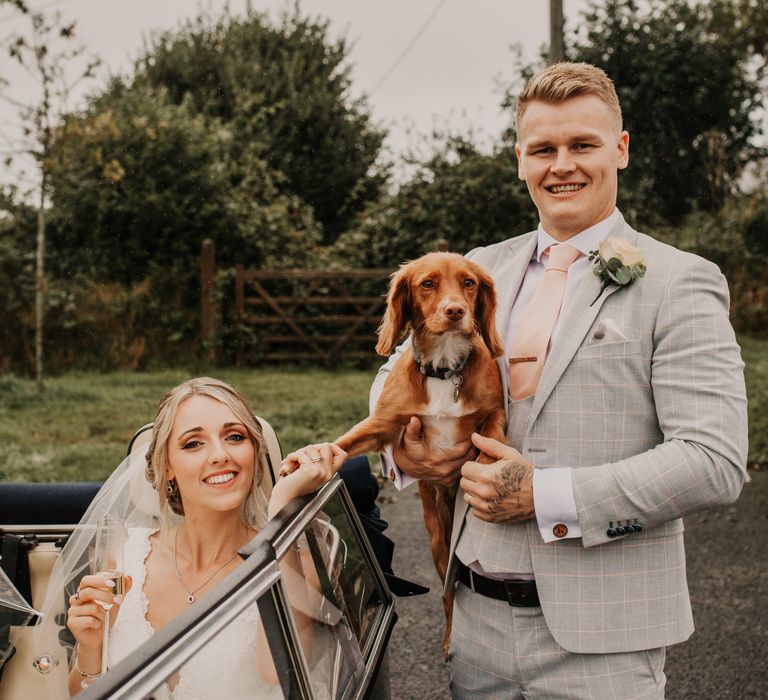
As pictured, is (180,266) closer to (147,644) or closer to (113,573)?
(113,573)

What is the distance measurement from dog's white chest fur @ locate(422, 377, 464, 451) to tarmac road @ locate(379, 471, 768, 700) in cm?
243

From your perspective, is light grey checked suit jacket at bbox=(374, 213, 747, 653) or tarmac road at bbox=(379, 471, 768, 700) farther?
tarmac road at bbox=(379, 471, 768, 700)

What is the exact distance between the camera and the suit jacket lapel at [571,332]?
1.97 metres

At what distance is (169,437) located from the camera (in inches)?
105

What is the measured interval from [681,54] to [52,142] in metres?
11.9

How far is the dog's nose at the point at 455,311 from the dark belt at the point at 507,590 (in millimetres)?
683

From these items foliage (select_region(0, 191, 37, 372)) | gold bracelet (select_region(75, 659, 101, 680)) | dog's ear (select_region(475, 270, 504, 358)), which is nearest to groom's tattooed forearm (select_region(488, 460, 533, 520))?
dog's ear (select_region(475, 270, 504, 358))

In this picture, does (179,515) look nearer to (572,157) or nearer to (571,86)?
(572,157)

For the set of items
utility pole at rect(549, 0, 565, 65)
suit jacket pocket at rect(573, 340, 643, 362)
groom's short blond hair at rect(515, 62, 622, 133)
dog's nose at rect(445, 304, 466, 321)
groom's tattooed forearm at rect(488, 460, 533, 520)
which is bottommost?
groom's tattooed forearm at rect(488, 460, 533, 520)

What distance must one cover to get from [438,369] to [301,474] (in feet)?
1.90

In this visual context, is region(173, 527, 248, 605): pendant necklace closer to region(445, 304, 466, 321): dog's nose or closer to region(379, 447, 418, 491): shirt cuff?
region(379, 447, 418, 491): shirt cuff

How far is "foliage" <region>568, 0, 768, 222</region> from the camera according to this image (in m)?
15.9

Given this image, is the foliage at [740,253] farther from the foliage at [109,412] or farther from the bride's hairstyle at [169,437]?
the bride's hairstyle at [169,437]

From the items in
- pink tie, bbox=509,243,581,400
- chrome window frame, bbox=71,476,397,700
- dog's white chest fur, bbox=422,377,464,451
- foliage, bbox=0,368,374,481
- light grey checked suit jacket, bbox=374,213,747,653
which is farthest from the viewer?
foliage, bbox=0,368,374,481
